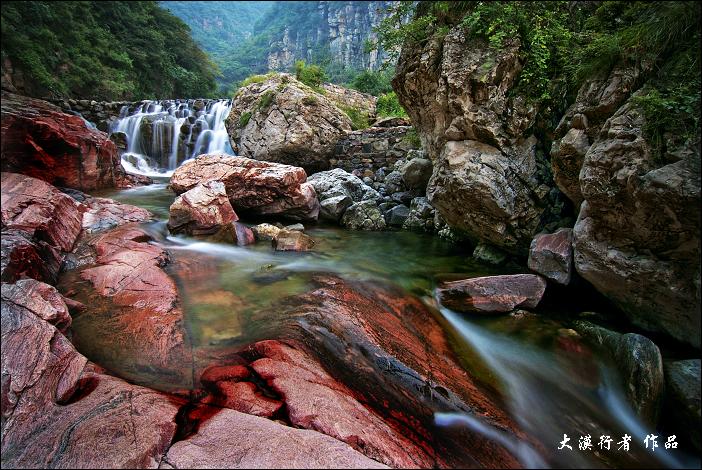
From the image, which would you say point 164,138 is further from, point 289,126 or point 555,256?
point 555,256

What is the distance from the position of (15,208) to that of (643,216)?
7.27 meters

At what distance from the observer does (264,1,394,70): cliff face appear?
60.4 m

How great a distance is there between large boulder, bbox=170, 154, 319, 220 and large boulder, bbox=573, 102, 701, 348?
596 centimetres

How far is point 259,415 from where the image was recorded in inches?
81.9

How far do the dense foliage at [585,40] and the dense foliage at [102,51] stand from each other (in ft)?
17.2

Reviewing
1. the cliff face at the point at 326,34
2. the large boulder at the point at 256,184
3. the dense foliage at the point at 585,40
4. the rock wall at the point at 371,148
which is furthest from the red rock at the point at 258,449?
the cliff face at the point at 326,34

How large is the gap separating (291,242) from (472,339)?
384 centimetres

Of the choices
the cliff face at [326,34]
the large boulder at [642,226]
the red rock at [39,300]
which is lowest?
the red rock at [39,300]

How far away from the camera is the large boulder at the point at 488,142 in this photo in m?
5.11

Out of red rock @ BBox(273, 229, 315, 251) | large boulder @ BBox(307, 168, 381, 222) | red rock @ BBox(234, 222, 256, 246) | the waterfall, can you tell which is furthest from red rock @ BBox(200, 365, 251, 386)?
the waterfall

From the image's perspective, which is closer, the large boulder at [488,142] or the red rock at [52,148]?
the large boulder at [488,142]

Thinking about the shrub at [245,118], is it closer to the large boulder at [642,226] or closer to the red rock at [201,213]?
the red rock at [201,213]

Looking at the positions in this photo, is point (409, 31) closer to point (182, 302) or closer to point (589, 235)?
point (589, 235)

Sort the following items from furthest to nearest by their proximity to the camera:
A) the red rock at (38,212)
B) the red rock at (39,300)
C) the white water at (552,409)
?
the red rock at (38,212), the red rock at (39,300), the white water at (552,409)
